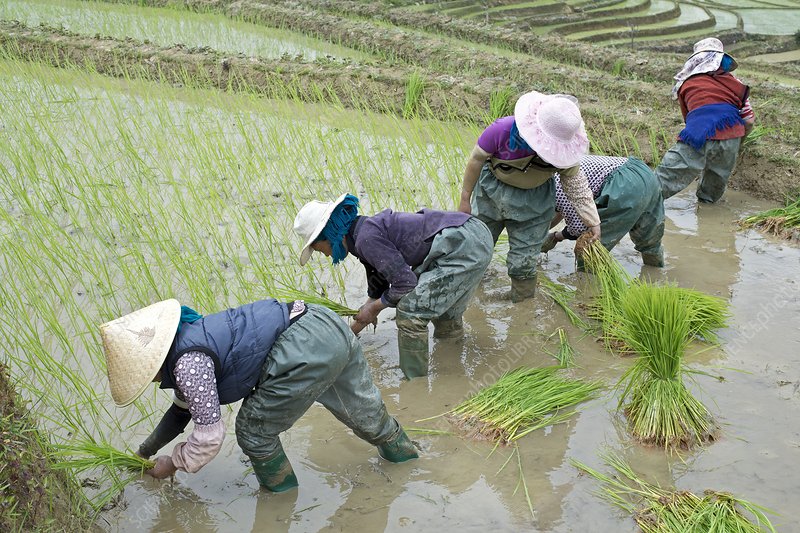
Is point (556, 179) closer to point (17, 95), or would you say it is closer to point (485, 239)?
point (485, 239)

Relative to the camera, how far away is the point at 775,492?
2.34 metres

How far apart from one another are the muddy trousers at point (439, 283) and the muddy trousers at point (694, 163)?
6.45 ft

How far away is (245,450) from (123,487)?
0.43 meters

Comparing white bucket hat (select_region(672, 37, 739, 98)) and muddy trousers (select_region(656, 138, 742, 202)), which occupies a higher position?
white bucket hat (select_region(672, 37, 739, 98))

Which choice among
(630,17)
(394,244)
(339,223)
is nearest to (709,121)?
(394,244)

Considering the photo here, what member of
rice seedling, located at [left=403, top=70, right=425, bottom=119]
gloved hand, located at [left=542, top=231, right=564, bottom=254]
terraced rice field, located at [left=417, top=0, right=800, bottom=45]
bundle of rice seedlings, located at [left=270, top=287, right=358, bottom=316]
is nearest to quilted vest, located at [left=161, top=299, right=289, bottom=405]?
bundle of rice seedlings, located at [left=270, top=287, right=358, bottom=316]

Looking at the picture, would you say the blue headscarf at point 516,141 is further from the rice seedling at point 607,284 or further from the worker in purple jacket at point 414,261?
the rice seedling at point 607,284

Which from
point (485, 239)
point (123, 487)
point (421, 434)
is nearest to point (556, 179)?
point (485, 239)

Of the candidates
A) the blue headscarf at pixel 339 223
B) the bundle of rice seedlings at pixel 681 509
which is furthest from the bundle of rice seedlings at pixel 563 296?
the blue headscarf at pixel 339 223

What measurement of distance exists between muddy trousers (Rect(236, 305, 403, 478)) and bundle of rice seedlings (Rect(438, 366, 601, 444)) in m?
0.46

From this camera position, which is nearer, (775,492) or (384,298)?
(775,492)

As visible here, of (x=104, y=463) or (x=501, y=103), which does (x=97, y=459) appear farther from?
(x=501, y=103)

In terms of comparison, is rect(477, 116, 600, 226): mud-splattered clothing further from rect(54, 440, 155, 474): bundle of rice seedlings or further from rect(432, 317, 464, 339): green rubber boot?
rect(54, 440, 155, 474): bundle of rice seedlings

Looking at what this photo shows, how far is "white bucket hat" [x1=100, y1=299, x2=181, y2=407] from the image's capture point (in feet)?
6.88
